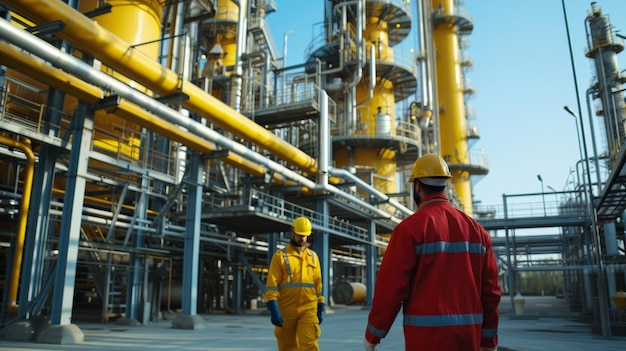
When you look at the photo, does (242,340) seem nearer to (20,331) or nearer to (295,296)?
(20,331)

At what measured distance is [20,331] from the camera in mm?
8914

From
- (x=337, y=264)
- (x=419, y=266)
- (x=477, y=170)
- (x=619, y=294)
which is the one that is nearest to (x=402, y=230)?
(x=419, y=266)

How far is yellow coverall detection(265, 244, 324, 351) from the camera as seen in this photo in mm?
5219

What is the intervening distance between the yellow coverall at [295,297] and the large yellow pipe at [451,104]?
30270 mm

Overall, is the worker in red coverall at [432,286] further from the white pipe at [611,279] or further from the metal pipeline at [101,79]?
the white pipe at [611,279]

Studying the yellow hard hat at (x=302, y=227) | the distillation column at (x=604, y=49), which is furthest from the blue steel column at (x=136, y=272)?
the distillation column at (x=604, y=49)

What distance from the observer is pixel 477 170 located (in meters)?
36.2

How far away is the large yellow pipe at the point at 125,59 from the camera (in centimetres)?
820

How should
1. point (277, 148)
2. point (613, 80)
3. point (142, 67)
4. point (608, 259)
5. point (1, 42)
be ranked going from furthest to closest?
point (613, 80) < point (608, 259) < point (277, 148) < point (142, 67) < point (1, 42)

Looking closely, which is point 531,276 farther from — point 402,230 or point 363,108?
point 402,230

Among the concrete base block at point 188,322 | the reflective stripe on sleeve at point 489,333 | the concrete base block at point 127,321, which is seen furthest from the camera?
the concrete base block at point 127,321

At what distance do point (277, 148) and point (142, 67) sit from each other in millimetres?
5874

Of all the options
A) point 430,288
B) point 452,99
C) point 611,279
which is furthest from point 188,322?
point 452,99

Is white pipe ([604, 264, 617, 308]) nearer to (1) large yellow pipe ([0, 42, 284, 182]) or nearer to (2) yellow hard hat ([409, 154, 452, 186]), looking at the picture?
(1) large yellow pipe ([0, 42, 284, 182])
